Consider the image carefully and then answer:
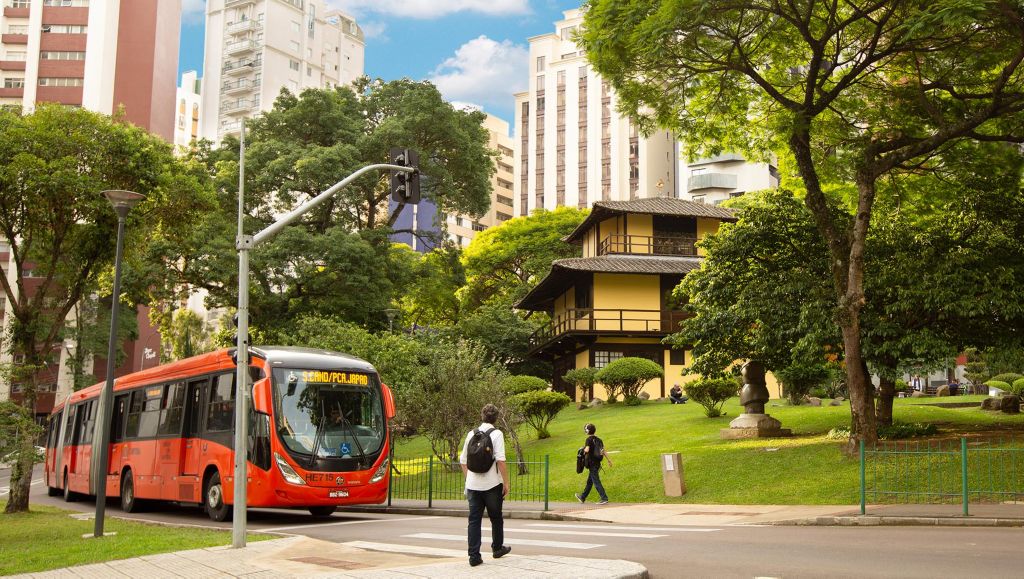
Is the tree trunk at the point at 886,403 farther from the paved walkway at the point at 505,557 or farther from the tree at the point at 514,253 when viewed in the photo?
the tree at the point at 514,253

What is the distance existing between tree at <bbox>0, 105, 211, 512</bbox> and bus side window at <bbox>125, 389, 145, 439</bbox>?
2.19 m

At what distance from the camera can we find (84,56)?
78125mm

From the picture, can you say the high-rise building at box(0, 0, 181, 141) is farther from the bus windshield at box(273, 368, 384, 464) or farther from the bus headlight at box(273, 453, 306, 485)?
the bus headlight at box(273, 453, 306, 485)

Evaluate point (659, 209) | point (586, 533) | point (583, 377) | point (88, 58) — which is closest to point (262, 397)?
point (586, 533)

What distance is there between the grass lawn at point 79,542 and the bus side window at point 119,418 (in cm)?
465

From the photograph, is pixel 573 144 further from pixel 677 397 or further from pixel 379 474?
pixel 379 474

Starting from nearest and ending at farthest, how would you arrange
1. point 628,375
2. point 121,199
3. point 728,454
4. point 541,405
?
point 121,199, point 728,454, point 541,405, point 628,375

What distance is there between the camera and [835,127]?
2322cm

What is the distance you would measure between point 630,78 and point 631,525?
33.5ft

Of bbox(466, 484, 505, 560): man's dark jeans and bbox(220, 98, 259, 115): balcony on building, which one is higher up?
bbox(220, 98, 259, 115): balcony on building

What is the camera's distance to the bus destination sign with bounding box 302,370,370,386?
18.4m

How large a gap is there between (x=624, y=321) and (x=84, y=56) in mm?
54651

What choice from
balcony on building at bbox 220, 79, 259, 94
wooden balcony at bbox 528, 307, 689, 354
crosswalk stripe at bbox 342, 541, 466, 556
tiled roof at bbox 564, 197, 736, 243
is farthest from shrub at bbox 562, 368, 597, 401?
balcony on building at bbox 220, 79, 259, 94

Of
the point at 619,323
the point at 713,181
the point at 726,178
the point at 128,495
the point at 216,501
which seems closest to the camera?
the point at 216,501
